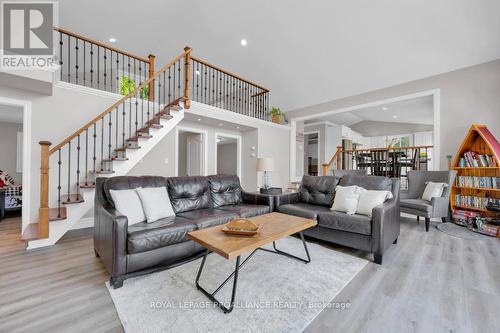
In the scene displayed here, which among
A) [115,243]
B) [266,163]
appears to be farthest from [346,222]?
[115,243]

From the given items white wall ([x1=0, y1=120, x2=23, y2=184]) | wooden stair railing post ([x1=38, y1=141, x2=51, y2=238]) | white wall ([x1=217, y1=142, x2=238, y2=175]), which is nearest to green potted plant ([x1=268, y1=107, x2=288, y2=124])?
white wall ([x1=217, y1=142, x2=238, y2=175])

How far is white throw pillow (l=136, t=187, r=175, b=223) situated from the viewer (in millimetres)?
2459

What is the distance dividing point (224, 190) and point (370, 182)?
2165 mm

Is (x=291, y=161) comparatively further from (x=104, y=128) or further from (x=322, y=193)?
(x=104, y=128)

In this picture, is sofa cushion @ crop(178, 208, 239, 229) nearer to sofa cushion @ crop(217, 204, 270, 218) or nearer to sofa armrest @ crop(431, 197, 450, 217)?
sofa cushion @ crop(217, 204, 270, 218)

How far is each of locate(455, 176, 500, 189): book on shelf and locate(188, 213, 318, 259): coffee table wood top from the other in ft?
11.8

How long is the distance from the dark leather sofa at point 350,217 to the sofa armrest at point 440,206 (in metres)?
1.22

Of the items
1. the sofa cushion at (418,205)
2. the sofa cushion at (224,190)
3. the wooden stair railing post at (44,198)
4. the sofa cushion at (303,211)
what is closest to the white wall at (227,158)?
the sofa cushion at (224,190)

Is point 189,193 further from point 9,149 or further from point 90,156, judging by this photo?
point 9,149

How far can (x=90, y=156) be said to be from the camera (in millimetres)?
3885

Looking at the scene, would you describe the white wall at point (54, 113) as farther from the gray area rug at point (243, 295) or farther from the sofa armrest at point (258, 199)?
the sofa armrest at point (258, 199)

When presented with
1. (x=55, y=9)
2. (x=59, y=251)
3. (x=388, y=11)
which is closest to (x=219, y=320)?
(x=59, y=251)

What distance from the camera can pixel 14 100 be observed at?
10.5 ft

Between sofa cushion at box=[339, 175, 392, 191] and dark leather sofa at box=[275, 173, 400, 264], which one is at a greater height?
sofa cushion at box=[339, 175, 392, 191]
